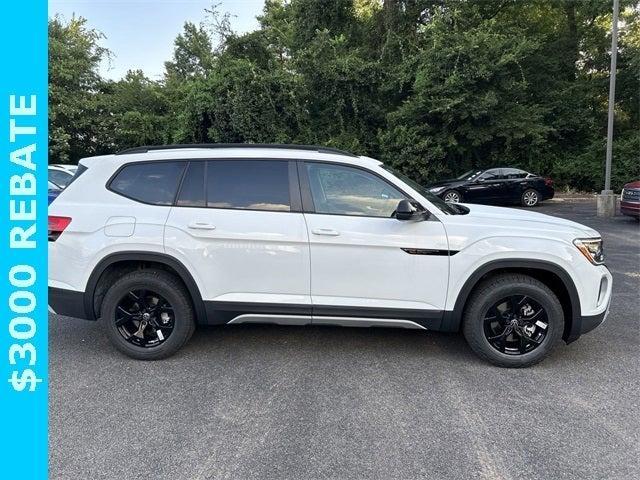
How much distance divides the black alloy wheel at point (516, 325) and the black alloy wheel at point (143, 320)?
2.76 metres

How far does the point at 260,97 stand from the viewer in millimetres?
18422

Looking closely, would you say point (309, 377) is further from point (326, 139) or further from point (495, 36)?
point (495, 36)

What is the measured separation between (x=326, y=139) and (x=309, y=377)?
16.6 metres

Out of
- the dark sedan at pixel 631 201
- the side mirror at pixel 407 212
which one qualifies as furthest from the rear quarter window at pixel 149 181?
the dark sedan at pixel 631 201

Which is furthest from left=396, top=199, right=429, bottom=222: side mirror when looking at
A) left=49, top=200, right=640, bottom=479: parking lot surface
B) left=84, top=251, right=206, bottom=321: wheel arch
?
left=84, top=251, right=206, bottom=321: wheel arch

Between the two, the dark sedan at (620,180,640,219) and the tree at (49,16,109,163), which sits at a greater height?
the tree at (49,16,109,163)

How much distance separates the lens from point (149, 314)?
13.5 feet

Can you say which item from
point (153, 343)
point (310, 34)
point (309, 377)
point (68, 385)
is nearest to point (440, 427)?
point (309, 377)

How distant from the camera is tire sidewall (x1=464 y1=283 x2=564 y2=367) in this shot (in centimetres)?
382

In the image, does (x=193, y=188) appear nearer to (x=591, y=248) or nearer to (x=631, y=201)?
(x=591, y=248)

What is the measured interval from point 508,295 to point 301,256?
1.74m

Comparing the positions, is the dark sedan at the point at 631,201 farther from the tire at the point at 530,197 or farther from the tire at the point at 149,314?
the tire at the point at 149,314

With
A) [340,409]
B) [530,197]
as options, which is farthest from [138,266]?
[530,197]

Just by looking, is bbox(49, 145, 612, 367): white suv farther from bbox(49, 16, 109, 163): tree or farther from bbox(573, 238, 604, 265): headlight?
bbox(49, 16, 109, 163): tree
